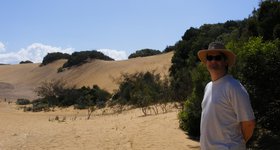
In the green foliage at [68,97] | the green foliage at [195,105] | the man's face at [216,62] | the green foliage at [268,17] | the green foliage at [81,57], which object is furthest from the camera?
the green foliage at [81,57]

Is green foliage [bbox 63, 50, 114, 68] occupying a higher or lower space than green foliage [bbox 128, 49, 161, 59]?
lower

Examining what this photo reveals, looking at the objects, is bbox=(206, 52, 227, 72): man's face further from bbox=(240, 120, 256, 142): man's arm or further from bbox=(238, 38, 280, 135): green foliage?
bbox=(238, 38, 280, 135): green foliage

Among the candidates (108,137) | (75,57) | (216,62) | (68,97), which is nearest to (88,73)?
(75,57)

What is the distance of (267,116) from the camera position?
10.4m

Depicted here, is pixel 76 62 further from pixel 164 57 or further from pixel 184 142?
pixel 184 142

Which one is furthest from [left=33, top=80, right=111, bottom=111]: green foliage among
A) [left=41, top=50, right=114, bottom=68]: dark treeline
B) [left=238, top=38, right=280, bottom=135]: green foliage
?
[left=41, top=50, right=114, bottom=68]: dark treeline

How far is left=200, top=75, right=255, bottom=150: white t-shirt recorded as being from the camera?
11.9ft

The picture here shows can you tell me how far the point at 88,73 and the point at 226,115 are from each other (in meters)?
55.1

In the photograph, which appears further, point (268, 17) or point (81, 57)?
point (81, 57)

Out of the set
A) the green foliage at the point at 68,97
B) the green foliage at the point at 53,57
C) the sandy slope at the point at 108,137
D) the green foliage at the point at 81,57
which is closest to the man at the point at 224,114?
the sandy slope at the point at 108,137

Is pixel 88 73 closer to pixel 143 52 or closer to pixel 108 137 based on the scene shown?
pixel 143 52

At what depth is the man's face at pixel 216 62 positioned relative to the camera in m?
→ 3.86

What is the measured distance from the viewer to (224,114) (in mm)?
3727

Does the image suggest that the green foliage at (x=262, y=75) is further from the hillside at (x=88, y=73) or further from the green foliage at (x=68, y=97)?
the hillside at (x=88, y=73)
